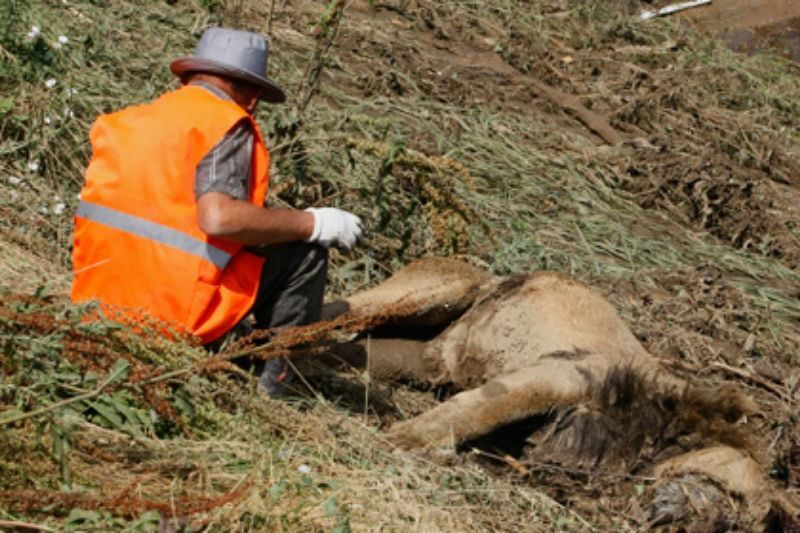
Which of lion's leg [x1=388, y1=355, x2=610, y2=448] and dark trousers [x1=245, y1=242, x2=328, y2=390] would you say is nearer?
lion's leg [x1=388, y1=355, x2=610, y2=448]

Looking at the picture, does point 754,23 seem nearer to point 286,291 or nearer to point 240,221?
point 286,291

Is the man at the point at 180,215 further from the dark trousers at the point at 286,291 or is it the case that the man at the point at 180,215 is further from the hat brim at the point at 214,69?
the dark trousers at the point at 286,291

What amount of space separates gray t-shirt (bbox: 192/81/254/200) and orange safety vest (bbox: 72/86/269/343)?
0.03 metres

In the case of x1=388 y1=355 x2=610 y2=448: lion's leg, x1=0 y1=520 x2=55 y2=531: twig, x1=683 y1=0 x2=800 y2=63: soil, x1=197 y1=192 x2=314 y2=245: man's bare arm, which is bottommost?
x1=388 y1=355 x2=610 y2=448: lion's leg

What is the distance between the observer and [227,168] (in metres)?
4.91

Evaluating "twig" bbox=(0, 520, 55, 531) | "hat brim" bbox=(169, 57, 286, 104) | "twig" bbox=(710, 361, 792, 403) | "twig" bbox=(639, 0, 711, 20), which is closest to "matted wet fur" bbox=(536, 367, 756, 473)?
"twig" bbox=(710, 361, 792, 403)

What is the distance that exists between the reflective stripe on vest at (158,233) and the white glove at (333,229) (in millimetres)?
519

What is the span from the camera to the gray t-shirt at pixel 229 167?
16.0ft

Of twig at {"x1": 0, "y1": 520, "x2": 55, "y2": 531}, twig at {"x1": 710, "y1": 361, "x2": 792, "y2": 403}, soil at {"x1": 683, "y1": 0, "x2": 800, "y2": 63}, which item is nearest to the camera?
twig at {"x1": 0, "y1": 520, "x2": 55, "y2": 531}

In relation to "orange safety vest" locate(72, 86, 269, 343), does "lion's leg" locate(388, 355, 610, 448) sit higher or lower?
lower

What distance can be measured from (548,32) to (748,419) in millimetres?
6183

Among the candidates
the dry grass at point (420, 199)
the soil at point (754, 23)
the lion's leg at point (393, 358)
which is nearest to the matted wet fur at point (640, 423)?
the dry grass at point (420, 199)

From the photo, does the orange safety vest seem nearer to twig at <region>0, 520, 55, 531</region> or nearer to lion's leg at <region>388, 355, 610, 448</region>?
lion's leg at <region>388, 355, 610, 448</region>

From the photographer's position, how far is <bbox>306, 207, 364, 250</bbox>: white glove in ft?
17.5
